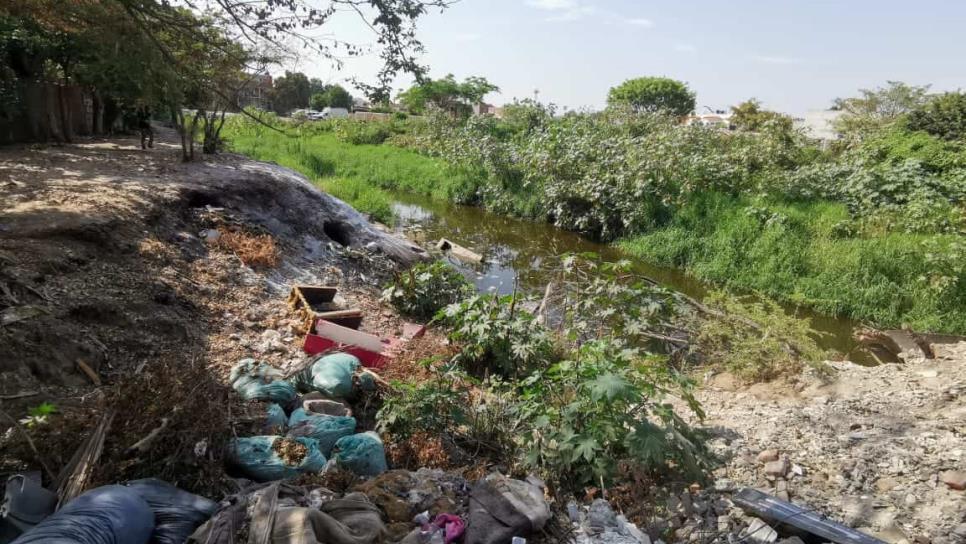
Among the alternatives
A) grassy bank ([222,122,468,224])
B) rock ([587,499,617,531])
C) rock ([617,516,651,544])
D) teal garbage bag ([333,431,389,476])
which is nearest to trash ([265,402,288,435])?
teal garbage bag ([333,431,389,476])

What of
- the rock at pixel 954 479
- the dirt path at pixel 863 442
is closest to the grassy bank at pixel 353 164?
the dirt path at pixel 863 442

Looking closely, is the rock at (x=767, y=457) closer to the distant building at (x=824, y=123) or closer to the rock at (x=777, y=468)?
the rock at (x=777, y=468)

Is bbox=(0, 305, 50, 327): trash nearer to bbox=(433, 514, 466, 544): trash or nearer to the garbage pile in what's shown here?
the garbage pile

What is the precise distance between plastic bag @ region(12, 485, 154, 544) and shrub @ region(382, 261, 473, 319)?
433 centimetres

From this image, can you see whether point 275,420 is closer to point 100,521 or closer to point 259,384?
point 259,384

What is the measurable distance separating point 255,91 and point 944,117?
16620 millimetres

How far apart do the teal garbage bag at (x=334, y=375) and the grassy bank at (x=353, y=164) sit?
30.5 ft

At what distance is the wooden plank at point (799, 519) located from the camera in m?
2.58

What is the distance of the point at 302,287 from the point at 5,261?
230 cm

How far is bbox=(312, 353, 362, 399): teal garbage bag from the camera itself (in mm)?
3715

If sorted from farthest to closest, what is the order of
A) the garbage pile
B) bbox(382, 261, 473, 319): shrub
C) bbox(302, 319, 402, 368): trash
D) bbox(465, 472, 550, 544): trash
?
bbox(382, 261, 473, 319): shrub → bbox(302, 319, 402, 368): trash → the garbage pile → bbox(465, 472, 550, 544): trash

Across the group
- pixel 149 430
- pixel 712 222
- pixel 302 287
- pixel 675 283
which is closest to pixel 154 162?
pixel 302 287

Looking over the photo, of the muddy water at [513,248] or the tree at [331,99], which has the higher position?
the tree at [331,99]

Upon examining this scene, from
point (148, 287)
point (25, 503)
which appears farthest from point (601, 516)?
point (148, 287)
